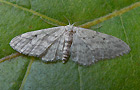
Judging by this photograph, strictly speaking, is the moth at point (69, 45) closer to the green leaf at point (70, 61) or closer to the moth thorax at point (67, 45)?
the moth thorax at point (67, 45)

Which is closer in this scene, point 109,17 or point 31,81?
point 31,81

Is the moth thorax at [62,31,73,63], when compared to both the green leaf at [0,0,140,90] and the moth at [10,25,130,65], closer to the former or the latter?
the moth at [10,25,130,65]

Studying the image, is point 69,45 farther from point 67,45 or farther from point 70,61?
point 70,61

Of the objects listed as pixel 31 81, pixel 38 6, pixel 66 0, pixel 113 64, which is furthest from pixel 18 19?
pixel 113 64

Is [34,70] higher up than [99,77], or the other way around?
[34,70]

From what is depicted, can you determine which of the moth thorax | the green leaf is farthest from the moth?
the green leaf

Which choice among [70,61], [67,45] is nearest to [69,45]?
[67,45]

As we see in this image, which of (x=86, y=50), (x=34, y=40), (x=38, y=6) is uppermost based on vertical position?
(x=38, y=6)

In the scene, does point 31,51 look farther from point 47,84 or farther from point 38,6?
point 38,6
